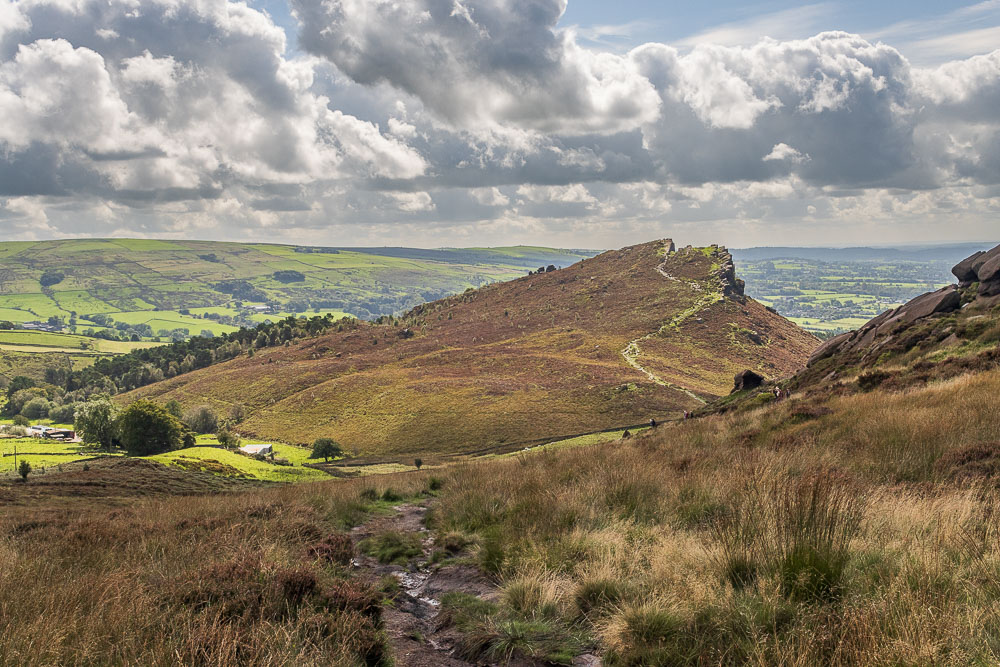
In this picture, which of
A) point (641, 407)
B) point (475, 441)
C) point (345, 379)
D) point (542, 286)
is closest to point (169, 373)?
point (345, 379)

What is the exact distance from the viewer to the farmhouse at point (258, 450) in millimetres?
74838

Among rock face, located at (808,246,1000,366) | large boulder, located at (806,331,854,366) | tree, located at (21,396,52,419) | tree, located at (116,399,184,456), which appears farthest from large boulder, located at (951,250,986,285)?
tree, located at (21,396,52,419)

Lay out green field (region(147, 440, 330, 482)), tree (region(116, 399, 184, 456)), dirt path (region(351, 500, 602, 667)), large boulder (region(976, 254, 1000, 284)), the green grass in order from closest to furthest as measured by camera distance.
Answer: dirt path (region(351, 500, 602, 667))
large boulder (region(976, 254, 1000, 284))
green field (region(147, 440, 330, 482))
the green grass
tree (region(116, 399, 184, 456))

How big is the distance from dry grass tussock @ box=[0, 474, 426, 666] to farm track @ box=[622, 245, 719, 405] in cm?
8095

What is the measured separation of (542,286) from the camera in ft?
560

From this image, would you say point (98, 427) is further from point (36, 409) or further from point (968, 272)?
point (968, 272)

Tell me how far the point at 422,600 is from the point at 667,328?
11798 cm

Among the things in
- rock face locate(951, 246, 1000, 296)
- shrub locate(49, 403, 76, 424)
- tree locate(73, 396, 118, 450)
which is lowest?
shrub locate(49, 403, 76, 424)

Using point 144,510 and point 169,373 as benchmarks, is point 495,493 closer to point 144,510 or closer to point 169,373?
point 144,510

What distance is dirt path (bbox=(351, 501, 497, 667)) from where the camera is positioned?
18.8 ft

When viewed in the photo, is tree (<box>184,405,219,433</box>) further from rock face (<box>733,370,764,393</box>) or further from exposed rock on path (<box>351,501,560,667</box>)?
exposed rock on path (<box>351,501,560,667</box>)

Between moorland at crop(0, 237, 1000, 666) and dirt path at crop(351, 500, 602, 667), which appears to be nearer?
moorland at crop(0, 237, 1000, 666)

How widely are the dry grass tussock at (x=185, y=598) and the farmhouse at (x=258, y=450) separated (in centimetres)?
7056

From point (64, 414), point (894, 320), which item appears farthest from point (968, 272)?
point (64, 414)
